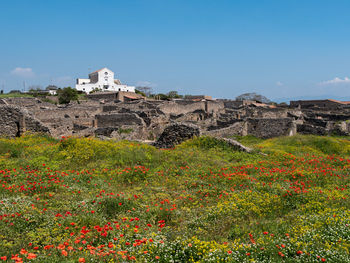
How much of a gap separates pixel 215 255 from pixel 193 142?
10.9m

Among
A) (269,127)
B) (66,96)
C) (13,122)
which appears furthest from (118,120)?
(66,96)

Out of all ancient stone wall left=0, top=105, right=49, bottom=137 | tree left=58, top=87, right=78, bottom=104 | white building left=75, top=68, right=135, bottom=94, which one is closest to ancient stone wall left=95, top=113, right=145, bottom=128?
ancient stone wall left=0, top=105, right=49, bottom=137

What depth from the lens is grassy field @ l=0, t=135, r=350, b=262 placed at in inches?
192

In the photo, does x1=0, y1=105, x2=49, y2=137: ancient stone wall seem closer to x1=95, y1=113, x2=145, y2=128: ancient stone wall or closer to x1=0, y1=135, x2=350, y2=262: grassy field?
x1=0, y1=135, x2=350, y2=262: grassy field

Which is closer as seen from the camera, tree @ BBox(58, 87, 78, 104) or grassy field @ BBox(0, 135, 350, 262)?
grassy field @ BBox(0, 135, 350, 262)

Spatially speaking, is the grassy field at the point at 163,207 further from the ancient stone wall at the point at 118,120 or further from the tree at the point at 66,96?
the tree at the point at 66,96

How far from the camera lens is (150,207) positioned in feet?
23.3

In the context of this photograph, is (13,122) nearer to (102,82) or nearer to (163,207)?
(163,207)

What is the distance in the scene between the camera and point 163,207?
7.00 meters

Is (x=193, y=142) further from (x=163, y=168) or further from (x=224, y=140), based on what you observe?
(x=163, y=168)

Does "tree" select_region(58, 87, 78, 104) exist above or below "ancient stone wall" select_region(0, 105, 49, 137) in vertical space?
above

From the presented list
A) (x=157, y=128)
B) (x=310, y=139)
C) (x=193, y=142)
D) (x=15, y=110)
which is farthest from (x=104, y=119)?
→ (x=310, y=139)

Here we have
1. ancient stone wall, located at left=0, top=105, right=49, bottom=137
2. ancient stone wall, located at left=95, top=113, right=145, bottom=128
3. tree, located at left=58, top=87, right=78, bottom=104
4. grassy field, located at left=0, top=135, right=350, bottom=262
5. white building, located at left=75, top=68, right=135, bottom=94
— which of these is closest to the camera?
grassy field, located at left=0, top=135, right=350, bottom=262

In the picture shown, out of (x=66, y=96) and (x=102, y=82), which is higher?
(x=102, y=82)
